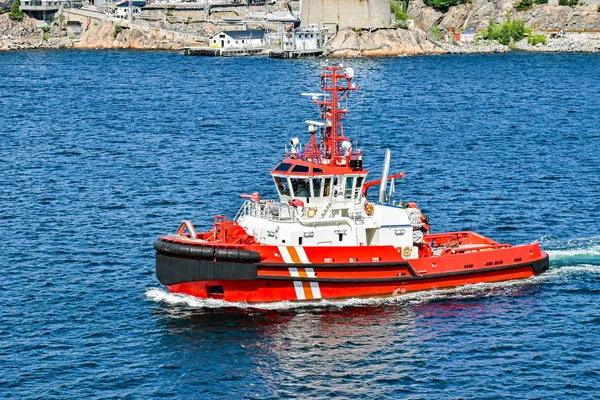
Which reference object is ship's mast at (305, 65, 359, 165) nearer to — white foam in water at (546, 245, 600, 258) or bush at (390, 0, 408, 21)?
white foam in water at (546, 245, 600, 258)

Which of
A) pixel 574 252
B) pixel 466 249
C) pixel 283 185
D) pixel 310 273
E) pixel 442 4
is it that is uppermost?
pixel 442 4

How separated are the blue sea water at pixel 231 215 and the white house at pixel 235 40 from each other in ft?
190

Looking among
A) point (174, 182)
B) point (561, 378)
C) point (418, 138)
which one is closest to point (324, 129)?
point (561, 378)

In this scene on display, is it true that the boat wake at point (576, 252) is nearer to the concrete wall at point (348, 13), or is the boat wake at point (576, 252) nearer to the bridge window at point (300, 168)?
the bridge window at point (300, 168)

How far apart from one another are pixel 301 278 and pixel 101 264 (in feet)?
33.5

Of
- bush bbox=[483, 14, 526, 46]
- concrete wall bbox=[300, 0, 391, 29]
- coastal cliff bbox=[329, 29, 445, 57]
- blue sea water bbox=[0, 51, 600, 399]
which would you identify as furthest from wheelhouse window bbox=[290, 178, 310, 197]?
bush bbox=[483, 14, 526, 46]

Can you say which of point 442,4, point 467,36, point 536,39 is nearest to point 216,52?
point 467,36

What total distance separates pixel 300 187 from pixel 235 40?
125161 millimetres

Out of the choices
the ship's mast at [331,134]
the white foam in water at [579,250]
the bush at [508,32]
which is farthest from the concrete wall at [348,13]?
the ship's mast at [331,134]

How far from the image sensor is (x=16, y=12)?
182 meters

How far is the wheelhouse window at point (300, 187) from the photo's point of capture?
42250mm

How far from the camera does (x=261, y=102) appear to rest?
335 ft

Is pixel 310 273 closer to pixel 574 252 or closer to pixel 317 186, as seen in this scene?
pixel 317 186

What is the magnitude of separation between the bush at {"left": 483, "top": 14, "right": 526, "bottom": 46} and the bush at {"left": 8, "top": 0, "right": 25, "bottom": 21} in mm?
75178
